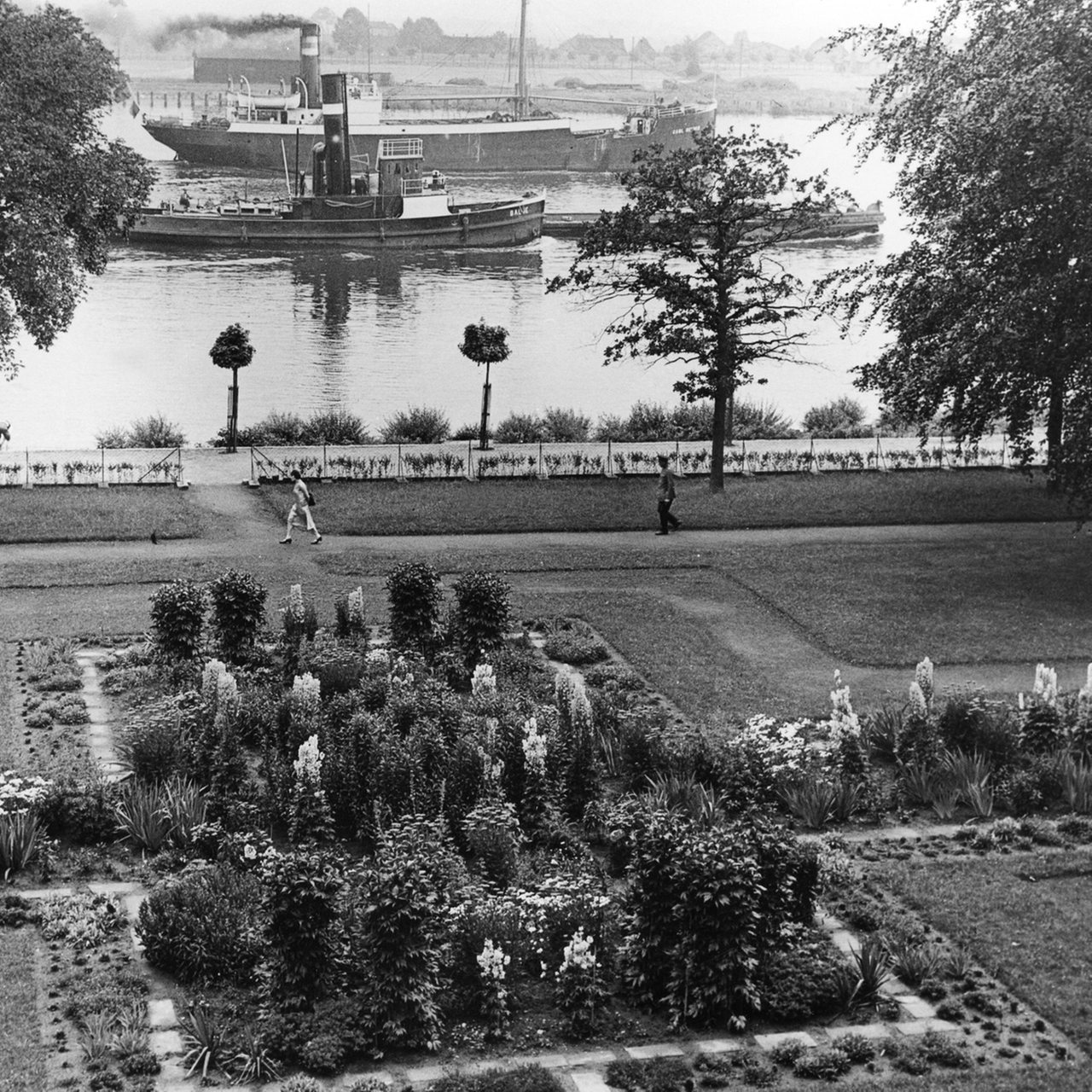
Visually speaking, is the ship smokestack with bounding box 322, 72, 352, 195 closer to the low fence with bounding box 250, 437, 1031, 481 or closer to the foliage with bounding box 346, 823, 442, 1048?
the low fence with bounding box 250, 437, 1031, 481

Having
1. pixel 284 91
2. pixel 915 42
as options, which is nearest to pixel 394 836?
pixel 915 42

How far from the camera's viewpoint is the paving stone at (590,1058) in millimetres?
12750

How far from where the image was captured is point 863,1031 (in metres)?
13.2

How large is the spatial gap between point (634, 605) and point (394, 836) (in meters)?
10.6

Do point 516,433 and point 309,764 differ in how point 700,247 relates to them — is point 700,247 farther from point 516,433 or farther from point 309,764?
point 309,764

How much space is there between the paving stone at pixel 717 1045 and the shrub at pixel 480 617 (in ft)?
31.4

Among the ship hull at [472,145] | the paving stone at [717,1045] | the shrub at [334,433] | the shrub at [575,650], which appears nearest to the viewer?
the paving stone at [717,1045]

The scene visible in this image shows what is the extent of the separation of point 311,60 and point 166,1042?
321ft

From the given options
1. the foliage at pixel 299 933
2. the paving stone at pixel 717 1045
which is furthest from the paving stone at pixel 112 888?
the paving stone at pixel 717 1045

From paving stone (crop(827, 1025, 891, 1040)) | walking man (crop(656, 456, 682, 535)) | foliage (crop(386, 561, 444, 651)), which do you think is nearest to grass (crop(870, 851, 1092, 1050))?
paving stone (crop(827, 1025, 891, 1040))

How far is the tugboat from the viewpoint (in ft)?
272

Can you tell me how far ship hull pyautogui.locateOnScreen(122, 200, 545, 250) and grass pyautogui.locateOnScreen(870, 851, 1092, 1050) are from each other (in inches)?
2765

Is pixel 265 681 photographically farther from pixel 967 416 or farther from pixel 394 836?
pixel 967 416

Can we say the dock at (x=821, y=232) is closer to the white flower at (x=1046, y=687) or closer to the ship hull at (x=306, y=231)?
the ship hull at (x=306, y=231)
